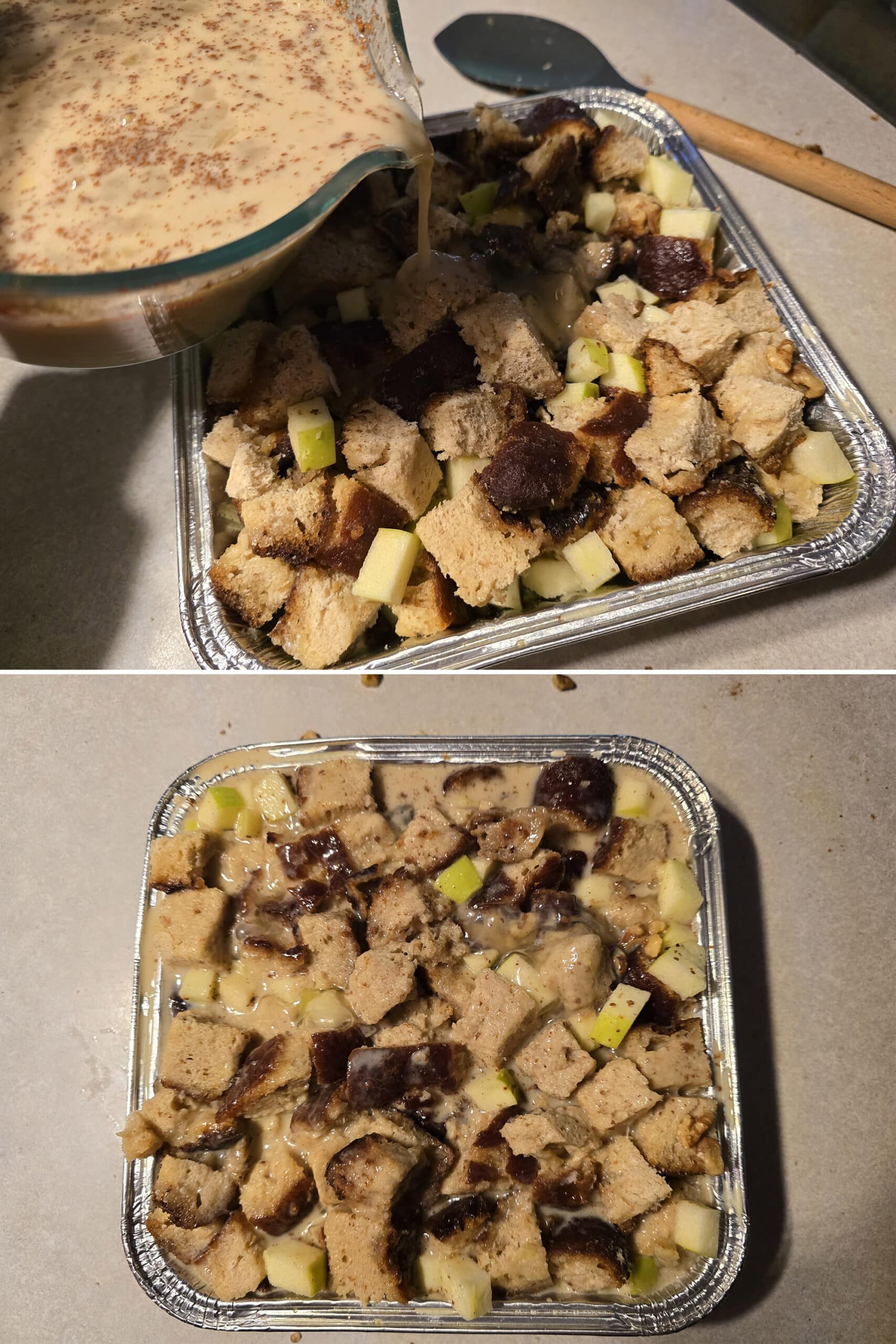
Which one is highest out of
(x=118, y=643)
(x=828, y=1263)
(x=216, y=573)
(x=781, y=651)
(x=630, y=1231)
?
(x=216, y=573)

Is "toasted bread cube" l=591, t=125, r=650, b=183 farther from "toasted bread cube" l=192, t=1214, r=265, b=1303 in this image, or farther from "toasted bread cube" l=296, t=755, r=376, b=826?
"toasted bread cube" l=192, t=1214, r=265, b=1303

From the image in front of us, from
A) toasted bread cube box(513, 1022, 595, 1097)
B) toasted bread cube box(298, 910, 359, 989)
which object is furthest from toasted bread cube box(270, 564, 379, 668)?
toasted bread cube box(513, 1022, 595, 1097)

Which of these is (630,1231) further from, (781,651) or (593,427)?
(593,427)

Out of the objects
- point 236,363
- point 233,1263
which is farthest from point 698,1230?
point 236,363

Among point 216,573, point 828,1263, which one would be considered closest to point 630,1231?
point 828,1263

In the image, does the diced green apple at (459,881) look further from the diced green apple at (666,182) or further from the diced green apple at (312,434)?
the diced green apple at (666,182)

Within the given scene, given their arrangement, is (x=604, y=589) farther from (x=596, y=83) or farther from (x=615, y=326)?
(x=596, y=83)
